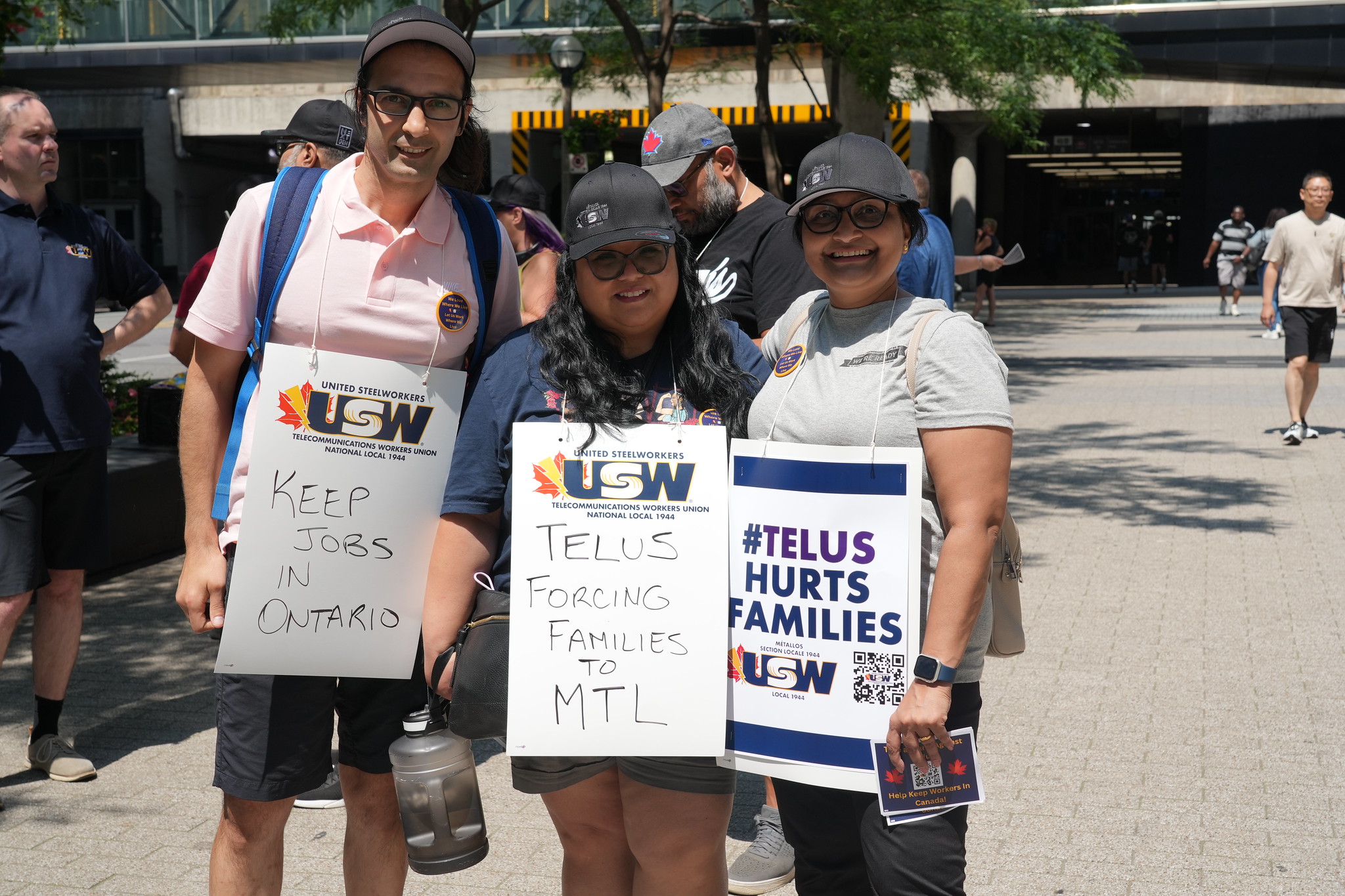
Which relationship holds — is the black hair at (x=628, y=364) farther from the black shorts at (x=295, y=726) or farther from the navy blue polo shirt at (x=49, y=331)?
the navy blue polo shirt at (x=49, y=331)

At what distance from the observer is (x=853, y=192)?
245 cm

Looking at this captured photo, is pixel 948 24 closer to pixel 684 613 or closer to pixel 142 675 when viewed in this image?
pixel 142 675

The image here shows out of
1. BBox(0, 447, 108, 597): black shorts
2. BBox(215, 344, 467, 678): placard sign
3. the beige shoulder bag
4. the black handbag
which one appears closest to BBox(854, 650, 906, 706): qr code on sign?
the beige shoulder bag

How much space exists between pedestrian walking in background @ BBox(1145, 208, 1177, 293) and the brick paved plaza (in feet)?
91.1

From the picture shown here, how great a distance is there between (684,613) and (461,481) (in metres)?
0.51

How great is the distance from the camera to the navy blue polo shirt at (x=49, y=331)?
433 centimetres

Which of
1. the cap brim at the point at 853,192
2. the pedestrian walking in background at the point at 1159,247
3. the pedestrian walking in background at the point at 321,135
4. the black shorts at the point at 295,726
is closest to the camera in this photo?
the cap brim at the point at 853,192

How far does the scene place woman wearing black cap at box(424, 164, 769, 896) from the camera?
97.9 inches

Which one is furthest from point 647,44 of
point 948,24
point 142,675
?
point 142,675

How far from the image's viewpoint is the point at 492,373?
8.39 ft

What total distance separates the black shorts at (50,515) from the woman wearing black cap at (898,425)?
9.62ft

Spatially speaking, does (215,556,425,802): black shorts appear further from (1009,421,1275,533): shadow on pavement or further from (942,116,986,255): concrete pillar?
(942,116,986,255): concrete pillar

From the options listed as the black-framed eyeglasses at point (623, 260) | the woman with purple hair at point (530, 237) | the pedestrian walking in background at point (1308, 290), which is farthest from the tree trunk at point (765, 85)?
the black-framed eyeglasses at point (623, 260)

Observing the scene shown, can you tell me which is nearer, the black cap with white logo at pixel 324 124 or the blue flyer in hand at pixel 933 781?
the blue flyer in hand at pixel 933 781
